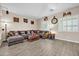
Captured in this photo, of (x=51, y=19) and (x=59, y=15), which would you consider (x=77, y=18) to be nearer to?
(x=59, y=15)

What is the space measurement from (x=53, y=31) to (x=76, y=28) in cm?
237

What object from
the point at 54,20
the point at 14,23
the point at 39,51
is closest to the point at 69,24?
the point at 54,20

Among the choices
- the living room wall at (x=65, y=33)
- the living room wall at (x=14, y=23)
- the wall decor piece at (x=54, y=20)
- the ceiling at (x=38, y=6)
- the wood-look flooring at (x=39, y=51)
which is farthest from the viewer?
the wall decor piece at (x=54, y=20)

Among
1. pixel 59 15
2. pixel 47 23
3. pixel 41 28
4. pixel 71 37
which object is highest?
pixel 59 15

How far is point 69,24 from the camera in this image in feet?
20.2

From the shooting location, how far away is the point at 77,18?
5.49 meters

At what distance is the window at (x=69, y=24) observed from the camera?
18.4 ft

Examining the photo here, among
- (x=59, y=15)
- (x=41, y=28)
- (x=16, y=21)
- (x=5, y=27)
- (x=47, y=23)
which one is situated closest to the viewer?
(x=5, y=27)

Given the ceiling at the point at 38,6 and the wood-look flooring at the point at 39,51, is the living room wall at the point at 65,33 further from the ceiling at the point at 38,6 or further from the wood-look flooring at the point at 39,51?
the wood-look flooring at the point at 39,51

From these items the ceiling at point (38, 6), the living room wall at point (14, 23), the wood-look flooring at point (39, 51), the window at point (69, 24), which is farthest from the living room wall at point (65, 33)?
the living room wall at point (14, 23)

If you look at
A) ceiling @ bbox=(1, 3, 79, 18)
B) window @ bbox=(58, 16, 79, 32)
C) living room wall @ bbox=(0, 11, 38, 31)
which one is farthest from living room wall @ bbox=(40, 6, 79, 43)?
living room wall @ bbox=(0, 11, 38, 31)

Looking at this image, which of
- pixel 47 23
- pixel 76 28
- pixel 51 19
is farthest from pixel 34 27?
pixel 76 28

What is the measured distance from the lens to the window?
5.59 metres

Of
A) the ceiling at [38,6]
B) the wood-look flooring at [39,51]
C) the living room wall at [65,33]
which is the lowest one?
the wood-look flooring at [39,51]
